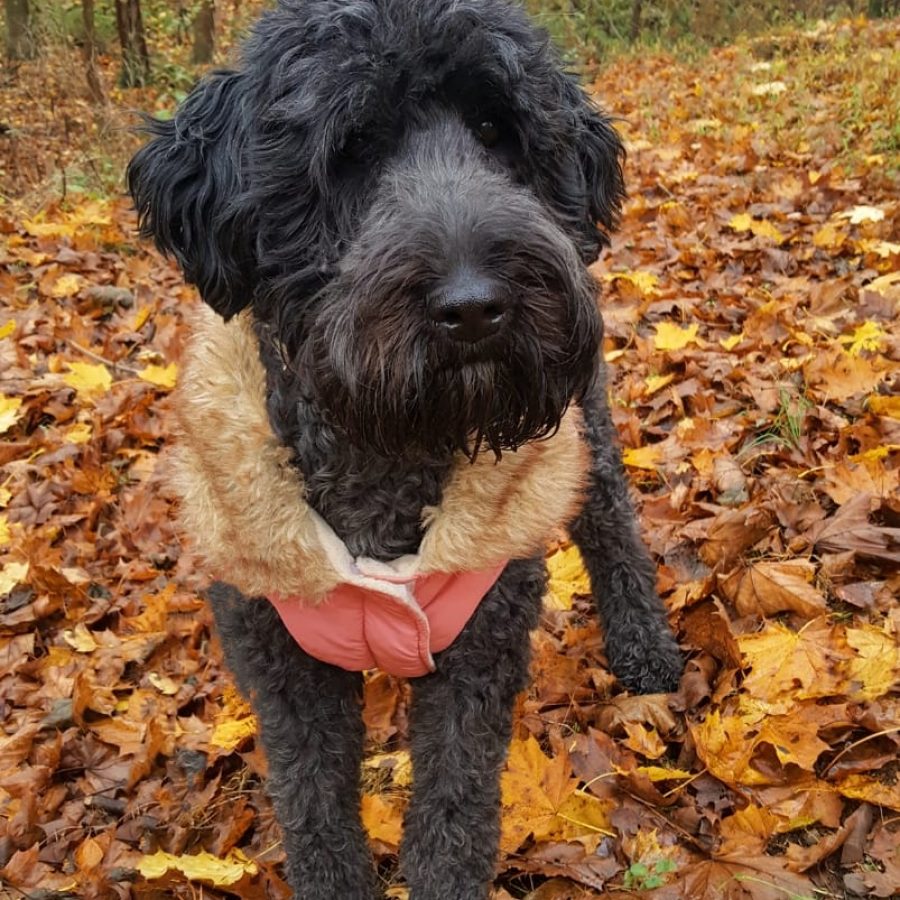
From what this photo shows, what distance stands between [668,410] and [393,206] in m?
2.61

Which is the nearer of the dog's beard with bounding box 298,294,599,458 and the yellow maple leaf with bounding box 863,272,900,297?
the dog's beard with bounding box 298,294,599,458

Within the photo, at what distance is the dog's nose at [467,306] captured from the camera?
1841 millimetres

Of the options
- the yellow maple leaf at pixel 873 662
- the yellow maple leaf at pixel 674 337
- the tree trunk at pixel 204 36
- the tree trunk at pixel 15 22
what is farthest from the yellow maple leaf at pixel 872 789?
the tree trunk at pixel 204 36

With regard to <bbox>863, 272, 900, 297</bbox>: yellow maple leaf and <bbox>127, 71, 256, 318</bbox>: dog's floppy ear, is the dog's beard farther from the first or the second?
<bbox>863, 272, 900, 297</bbox>: yellow maple leaf

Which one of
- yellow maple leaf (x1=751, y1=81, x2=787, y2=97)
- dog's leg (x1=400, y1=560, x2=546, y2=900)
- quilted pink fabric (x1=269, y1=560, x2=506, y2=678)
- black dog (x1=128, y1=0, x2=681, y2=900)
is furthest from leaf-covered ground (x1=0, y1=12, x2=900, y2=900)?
yellow maple leaf (x1=751, y1=81, x2=787, y2=97)

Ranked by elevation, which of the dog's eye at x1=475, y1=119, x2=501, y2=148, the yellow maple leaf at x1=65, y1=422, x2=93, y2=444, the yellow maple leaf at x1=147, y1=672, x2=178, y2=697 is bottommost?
the yellow maple leaf at x1=147, y1=672, x2=178, y2=697

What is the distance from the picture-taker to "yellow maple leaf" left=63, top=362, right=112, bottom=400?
205 inches

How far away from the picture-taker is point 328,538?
92.7 inches

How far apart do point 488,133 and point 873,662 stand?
194 centimetres

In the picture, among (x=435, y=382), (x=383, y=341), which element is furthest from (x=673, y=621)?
(x=383, y=341)

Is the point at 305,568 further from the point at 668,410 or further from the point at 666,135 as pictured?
the point at 666,135

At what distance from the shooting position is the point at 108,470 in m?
4.61

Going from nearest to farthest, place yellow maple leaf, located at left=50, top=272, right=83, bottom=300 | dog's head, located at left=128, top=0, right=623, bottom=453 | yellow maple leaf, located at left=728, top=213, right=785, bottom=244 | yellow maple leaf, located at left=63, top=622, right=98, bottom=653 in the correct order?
1. dog's head, located at left=128, top=0, right=623, bottom=453
2. yellow maple leaf, located at left=63, top=622, right=98, bottom=653
3. yellow maple leaf, located at left=728, top=213, right=785, bottom=244
4. yellow maple leaf, located at left=50, top=272, right=83, bottom=300

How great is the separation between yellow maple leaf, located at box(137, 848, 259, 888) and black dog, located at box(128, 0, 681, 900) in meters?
0.26
